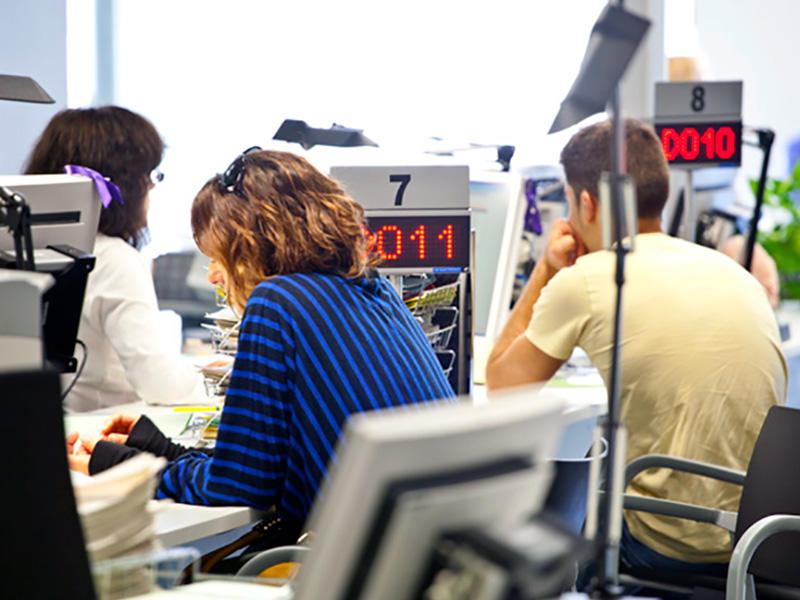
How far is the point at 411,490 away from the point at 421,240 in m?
1.69

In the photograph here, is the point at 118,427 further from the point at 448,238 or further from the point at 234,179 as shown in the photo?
the point at 448,238

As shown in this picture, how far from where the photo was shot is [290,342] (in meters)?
1.66

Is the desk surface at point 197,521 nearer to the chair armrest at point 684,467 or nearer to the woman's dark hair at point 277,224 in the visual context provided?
the woman's dark hair at point 277,224

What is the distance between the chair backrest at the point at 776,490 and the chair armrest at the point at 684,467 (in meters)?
0.08

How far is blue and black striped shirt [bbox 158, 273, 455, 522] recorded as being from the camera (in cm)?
165

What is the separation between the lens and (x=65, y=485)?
932 mm

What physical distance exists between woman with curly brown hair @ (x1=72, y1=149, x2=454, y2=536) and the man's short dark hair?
773mm

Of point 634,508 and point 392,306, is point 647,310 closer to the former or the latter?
point 634,508

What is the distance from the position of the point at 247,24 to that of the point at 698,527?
131 inches

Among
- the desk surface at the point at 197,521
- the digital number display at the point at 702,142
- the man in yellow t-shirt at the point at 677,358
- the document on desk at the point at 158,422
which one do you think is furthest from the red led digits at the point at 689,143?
the desk surface at the point at 197,521

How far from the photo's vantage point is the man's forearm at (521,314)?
2605 mm

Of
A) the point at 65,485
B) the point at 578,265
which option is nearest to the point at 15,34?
the point at 578,265

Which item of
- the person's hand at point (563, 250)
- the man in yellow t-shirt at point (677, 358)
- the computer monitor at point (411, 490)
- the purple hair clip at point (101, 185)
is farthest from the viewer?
the person's hand at point (563, 250)

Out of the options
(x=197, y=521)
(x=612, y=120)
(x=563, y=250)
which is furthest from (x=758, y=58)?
(x=612, y=120)
